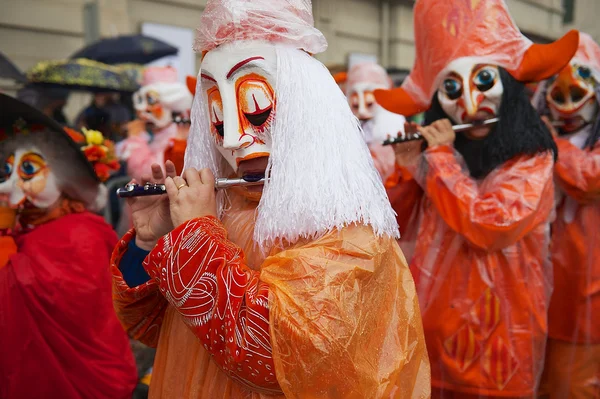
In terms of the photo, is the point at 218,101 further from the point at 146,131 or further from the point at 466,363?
the point at 146,131

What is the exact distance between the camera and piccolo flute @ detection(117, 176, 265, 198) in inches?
54.0

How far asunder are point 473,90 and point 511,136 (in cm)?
26

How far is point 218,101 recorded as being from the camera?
138 cm

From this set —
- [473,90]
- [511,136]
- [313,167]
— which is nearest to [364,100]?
[473,90]

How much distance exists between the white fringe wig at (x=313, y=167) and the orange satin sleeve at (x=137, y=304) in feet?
1.32

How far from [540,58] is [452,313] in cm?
112

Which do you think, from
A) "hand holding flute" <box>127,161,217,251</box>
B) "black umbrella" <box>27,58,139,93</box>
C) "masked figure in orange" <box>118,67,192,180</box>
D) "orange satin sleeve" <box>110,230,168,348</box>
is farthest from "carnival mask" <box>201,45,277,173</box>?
"black umbrella" <box>27,58,139,93</box>

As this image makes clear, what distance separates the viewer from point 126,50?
21.2ft

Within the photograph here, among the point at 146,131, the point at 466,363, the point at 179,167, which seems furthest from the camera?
the point at 146,131

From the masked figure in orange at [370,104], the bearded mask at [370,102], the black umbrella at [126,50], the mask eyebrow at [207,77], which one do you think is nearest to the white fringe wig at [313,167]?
the mask eyebrow at [207,77]

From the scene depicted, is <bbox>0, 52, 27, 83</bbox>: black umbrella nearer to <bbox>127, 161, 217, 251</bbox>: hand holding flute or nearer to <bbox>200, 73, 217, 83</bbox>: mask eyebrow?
<bbox>127, 161, 217, 251</bbox>: hand holding flute

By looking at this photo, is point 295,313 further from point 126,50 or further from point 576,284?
point 126,50

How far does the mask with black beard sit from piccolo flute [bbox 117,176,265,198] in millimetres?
1367

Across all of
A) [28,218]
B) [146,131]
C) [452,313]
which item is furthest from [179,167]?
[146,131]
